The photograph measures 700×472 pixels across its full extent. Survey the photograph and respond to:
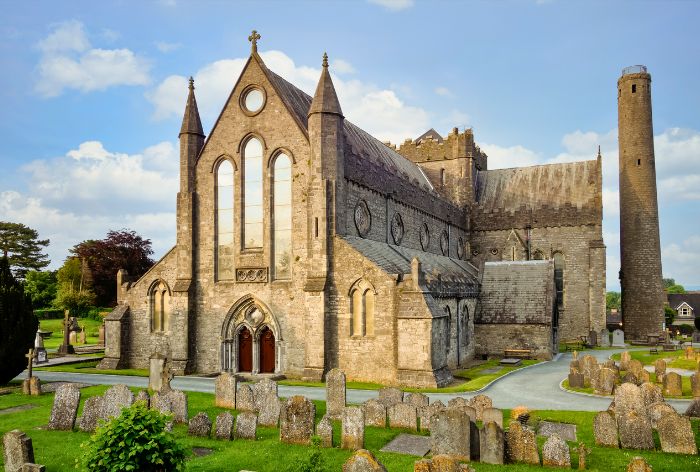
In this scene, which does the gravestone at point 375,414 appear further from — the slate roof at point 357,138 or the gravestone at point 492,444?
the slate roof at point 357,138

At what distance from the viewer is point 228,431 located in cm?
1473

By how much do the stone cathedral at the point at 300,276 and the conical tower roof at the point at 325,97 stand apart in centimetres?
Result: 6

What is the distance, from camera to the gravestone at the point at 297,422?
14352 millimetres

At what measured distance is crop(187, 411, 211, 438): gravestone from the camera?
15047 millimetres

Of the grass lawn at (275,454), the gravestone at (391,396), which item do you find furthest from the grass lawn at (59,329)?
the gravestone at (391,396)

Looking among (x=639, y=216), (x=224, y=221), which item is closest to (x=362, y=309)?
(x=224, y=221)

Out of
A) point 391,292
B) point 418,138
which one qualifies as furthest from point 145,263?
point 391,292

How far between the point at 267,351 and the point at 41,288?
51.3m

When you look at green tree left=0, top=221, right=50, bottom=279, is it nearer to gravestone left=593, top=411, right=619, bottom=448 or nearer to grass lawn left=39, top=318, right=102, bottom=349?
Answer: grass lawn left=39, top=318, right=102, bottom=349

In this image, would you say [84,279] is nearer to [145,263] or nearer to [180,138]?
[145,263]

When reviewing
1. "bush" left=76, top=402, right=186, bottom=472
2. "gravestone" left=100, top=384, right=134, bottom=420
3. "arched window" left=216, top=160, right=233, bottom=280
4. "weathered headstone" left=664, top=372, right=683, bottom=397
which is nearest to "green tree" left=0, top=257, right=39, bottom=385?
"arched window" left=216, top=160, right=233, bottom=280

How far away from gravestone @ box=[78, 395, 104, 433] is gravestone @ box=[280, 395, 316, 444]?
212 inches

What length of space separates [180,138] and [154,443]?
22.9m

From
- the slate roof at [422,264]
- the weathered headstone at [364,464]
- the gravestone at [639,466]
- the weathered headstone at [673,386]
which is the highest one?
the slate roof at [422,264]
